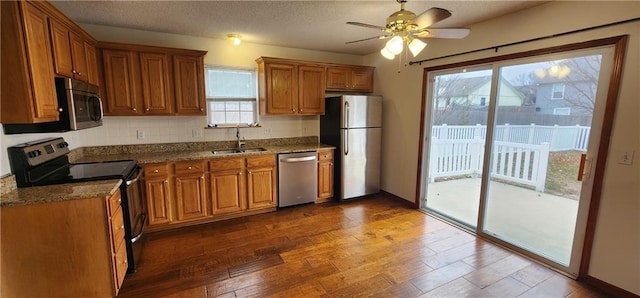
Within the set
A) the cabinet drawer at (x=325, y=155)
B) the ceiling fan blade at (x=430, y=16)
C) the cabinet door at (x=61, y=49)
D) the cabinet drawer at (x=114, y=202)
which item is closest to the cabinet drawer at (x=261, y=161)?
the cabinet drawer at (x=325, y=155)

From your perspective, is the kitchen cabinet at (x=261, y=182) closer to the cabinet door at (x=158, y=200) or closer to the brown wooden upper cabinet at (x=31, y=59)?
the cabinet door at (x=158, y=200)

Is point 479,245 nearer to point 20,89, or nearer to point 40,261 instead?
point 40,261

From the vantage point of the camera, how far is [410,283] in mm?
2318

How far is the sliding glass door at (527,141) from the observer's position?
7.73 ft

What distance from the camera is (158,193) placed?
10.4ft

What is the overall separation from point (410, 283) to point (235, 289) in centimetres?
144

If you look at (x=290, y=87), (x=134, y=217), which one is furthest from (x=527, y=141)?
(x=134, y=217)

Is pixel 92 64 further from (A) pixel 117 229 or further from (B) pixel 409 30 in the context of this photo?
(B) pixel 409 30

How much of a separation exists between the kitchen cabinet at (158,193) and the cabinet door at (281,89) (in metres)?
1.53

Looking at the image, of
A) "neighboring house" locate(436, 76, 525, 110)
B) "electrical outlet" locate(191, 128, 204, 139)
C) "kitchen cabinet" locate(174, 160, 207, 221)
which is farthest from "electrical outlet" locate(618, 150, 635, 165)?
"electrical outlet" locate(191, 128, 204, 139)

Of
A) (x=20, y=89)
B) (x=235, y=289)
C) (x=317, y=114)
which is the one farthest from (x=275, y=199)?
(x=20, y=89)

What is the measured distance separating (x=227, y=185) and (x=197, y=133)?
0.89 meters

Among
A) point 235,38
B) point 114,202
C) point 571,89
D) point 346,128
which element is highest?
point 235,38

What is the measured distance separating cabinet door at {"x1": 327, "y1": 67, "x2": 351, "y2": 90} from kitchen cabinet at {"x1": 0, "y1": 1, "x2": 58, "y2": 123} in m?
3.17
